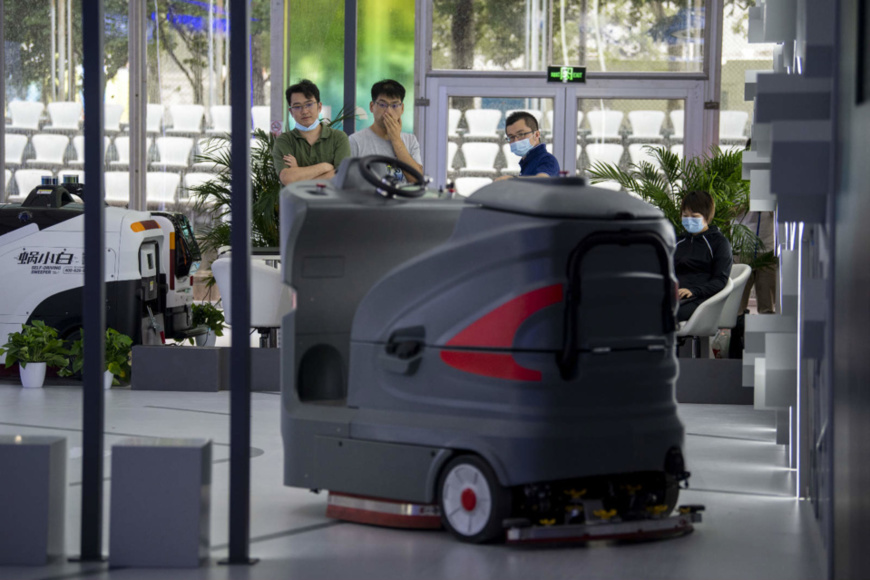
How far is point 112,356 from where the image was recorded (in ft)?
24.4

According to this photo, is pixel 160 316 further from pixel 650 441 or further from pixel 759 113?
pixel 759 113

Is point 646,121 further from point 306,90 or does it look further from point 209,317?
point 306,90

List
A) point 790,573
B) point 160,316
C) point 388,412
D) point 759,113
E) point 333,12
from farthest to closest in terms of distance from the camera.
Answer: point 333,12 → point 160,316 → point 388,412 → point 790,573 → point 759,113

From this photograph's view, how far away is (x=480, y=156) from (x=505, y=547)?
9.24 meters

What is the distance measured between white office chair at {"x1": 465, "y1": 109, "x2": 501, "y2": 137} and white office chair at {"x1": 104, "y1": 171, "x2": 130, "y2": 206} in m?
3.79

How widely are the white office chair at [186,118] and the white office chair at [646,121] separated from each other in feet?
15.0

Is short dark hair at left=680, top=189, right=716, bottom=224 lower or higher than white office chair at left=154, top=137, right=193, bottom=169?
lower

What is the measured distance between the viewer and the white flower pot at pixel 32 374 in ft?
24.3

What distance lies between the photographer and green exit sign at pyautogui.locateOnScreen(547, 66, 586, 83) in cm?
1232

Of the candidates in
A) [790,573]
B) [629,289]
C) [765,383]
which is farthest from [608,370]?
[765,383]

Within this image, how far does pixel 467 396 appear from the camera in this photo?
3.68 metres

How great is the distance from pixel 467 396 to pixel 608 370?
1.39 ft

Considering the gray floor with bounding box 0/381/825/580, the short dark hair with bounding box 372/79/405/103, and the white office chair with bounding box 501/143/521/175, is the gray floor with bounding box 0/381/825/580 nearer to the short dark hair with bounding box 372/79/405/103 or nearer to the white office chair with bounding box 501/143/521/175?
the short dark hair with bounding box 372/79/405/103

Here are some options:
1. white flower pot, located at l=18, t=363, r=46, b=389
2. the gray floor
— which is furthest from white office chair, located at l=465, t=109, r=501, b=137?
the gray floor
